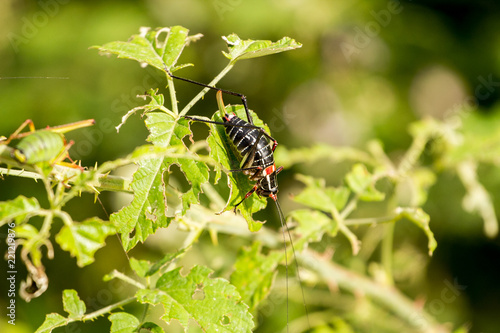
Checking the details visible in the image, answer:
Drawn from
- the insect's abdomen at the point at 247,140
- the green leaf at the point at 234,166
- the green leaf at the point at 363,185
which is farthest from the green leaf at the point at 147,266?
the green leaf at the point at 363,185

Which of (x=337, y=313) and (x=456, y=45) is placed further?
(x=456, y=45)

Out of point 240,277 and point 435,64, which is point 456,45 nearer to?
point 435,64

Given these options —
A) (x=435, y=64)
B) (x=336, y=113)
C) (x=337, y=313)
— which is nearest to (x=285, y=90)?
(x=336, y=113)

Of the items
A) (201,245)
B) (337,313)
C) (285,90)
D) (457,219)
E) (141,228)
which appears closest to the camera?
(141,228)

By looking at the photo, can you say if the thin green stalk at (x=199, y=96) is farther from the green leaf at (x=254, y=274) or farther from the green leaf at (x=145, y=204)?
the green leaf at (x=254, y=274)

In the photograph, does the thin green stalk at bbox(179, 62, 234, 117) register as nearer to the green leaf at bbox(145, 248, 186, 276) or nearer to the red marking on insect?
the red marking on insect

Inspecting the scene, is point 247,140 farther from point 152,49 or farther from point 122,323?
point 122,323

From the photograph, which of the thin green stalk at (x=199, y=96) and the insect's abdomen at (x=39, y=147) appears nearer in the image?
the insect's abdomen at (x=39, y=147)
